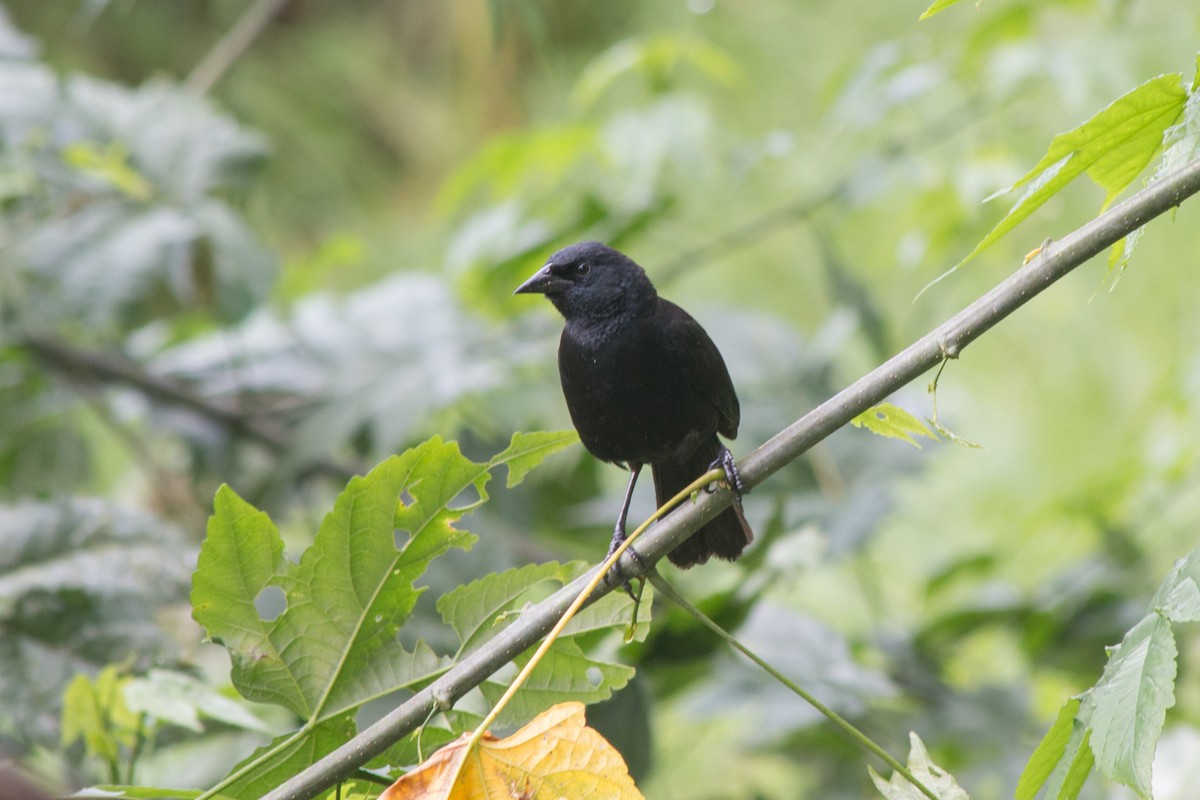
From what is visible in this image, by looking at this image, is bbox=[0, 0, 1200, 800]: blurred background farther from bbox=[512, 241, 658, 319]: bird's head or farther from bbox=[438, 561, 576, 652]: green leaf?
bbox=[438, 561, 576, 652]: green leaf

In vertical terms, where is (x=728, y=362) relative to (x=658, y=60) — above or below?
below

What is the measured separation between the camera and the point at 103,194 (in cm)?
310

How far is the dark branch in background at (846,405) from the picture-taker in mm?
1155

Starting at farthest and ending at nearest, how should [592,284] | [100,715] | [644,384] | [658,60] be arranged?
[658,60] < [592,284] < [644,384] < [100,715]

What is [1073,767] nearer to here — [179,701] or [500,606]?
[500,606]

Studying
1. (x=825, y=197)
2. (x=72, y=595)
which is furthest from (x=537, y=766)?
(x=825, y=197)

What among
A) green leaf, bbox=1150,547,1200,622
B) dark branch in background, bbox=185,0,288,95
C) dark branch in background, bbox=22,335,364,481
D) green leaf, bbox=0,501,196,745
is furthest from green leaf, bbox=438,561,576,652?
dark branch in background, bbox=185,0,288,95

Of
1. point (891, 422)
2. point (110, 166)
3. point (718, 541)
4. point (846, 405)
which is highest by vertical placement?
point (110, 166)

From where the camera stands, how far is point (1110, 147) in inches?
49.5

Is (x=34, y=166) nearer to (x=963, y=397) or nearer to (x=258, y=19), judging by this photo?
(x=258, y=19)

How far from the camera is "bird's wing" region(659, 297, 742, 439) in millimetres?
2057

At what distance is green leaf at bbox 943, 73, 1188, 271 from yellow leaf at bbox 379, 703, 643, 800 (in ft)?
2.12

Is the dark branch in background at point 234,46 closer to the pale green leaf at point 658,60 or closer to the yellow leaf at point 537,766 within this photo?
the pale green leaf at point 658,60

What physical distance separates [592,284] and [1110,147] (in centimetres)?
112
